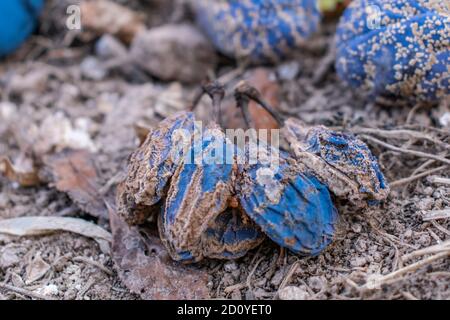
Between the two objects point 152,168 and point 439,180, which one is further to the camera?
point 439,180

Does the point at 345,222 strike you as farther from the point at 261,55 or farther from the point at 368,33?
the point at 261,55

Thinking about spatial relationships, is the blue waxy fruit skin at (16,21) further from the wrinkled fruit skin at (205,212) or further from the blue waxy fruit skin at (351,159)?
the blue waxy fruit skin at (351,159)

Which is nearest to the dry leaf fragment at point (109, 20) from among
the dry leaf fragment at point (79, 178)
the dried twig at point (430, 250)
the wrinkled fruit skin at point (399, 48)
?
the dry leaf fragment at point (79, 178)

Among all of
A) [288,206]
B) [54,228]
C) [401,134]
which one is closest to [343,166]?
[288,206]

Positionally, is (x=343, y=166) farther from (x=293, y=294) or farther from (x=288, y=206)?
(x=293, y=294)

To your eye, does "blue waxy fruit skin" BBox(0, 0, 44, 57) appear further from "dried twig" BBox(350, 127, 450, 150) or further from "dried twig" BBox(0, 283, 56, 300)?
"dried twig" BBox(350, 127, 450, 150)

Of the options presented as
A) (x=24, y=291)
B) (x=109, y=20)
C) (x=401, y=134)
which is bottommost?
(x=24, y=291)

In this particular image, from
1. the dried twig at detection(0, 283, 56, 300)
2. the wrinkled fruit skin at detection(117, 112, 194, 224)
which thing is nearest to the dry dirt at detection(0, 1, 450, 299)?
the dried twig at detection(0, 283, 56, 300)
